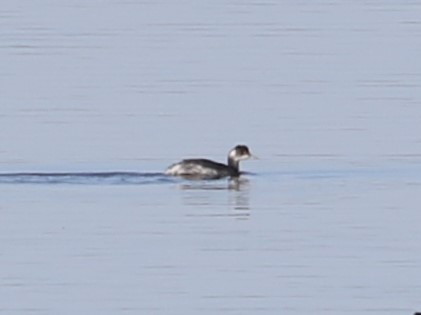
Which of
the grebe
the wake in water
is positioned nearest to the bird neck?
the grebe

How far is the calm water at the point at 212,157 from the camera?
1770 cm

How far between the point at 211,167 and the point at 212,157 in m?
1.35

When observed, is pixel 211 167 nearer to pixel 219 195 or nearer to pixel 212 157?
pixel 219 195

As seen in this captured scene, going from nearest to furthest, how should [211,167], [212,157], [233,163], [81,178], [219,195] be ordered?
[81,178] < [219,195] < [211,167] < [233,163] < [212,157]

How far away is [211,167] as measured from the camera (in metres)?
24.5

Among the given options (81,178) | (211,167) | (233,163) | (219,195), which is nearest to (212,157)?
(233,163)

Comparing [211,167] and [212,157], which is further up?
[212,157]

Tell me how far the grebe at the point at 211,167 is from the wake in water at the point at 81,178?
0.33 meters

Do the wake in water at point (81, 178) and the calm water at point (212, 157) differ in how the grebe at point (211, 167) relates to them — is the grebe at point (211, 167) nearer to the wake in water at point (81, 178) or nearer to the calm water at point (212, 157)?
the calm water at point (212, 157)

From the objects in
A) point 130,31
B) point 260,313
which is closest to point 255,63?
point 130,31

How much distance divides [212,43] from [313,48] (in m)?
1.73

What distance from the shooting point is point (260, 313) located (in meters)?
16.8

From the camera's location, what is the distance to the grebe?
23.8m

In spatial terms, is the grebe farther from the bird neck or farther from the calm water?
the calm water
